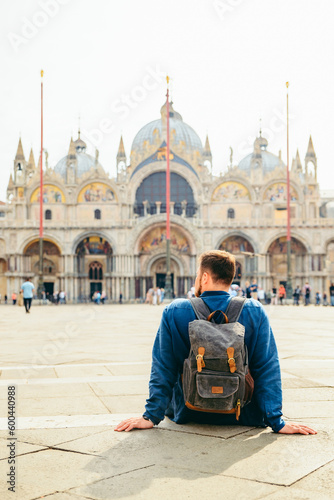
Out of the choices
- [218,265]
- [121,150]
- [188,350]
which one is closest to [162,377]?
[188,350]

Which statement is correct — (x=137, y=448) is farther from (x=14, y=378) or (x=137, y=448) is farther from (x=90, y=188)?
(x=90, y=188)

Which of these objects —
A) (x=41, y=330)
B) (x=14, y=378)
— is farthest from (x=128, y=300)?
(x=14, y=378)

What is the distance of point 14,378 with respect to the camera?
6.92 m

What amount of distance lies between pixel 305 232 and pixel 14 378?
42012 millimetres

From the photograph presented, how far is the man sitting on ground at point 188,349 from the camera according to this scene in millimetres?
4281

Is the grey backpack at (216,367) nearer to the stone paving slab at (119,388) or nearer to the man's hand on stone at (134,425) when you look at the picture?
the man's hand on stone at (134,425)

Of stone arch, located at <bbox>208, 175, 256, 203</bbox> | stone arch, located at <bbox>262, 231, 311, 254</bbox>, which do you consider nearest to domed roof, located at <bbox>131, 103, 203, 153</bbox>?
stone arch, located at <bbox>208, 175, 256, 203</bbox>

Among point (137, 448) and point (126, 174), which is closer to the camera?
point (137, 448)

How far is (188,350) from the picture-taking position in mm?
4363

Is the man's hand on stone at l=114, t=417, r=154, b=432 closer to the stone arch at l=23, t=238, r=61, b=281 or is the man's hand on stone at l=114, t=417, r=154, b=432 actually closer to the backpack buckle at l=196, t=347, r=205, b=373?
the backpack buckle at l=196, t=347, r=205, b=373

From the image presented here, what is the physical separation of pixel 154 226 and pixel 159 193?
141 inches

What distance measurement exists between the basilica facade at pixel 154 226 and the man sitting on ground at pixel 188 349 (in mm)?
41703

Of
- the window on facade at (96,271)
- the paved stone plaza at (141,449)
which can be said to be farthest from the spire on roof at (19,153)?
the paved stone plaza at (141,449)

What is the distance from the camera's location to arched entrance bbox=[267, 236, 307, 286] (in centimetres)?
4775
